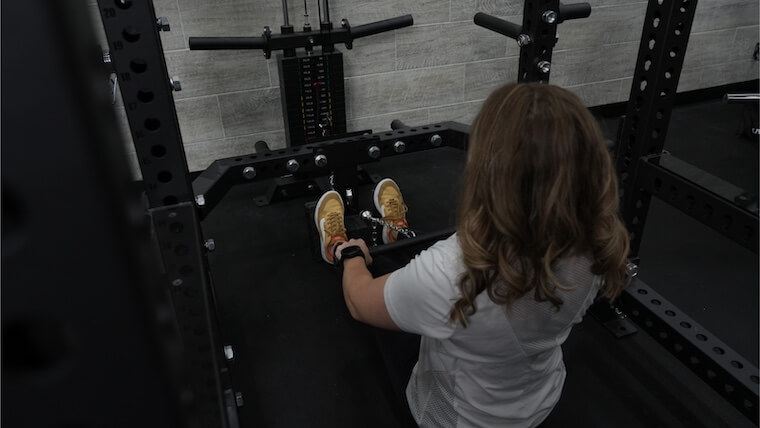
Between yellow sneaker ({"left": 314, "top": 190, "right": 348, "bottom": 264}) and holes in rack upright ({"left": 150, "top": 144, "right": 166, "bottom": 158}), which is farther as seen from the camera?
yellow sneaker ({"left": 314, "top": 190, "right": 348, "bottom": 264})

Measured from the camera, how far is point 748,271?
1.96 metres

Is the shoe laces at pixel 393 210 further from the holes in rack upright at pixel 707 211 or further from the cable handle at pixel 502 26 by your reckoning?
the holes in rack upright at pixel 707 211

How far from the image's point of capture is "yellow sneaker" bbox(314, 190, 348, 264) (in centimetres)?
188

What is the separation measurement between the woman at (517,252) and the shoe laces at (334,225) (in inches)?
36.1

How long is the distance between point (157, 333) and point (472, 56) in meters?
3.04

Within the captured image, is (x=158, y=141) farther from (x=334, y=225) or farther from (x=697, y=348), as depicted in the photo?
(x=697, y=348)

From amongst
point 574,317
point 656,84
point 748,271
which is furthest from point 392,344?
point 748,271

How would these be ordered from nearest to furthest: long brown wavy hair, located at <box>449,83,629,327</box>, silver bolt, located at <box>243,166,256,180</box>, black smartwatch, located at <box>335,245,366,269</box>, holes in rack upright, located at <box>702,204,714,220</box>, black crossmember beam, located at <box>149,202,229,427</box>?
1. black crossmember beam, located at <box>149,202,229,427</box>
2. long brown wavy hair, located at <box>449,83,629,327</box>
3. black smartwatch, located at <box>335,245,366,269</box>
4. holes in rack upright, located at <box>702,204,714,220</box>
5. silver bolt, located at <box>243,166,256,180</box>

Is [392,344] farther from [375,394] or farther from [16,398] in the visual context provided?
[16,398]

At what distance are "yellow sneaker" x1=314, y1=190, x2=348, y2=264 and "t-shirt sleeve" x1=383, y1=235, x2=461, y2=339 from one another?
0.96 m

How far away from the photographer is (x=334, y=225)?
1.88 m

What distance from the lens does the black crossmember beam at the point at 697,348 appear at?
123 centimetres

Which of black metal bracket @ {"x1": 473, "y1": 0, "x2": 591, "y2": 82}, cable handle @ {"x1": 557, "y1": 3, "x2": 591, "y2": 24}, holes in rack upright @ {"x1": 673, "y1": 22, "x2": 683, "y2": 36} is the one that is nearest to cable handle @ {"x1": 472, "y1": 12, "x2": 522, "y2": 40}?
black metal bracket @ {"x1": 473, "y1": 0, "x2": 591, "y2": 82}

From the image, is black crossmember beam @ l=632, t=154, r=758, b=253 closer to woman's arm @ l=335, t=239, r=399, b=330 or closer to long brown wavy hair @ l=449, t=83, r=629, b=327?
Result: long brown wavy hair @ l=449, t=83, r=629, b=327
